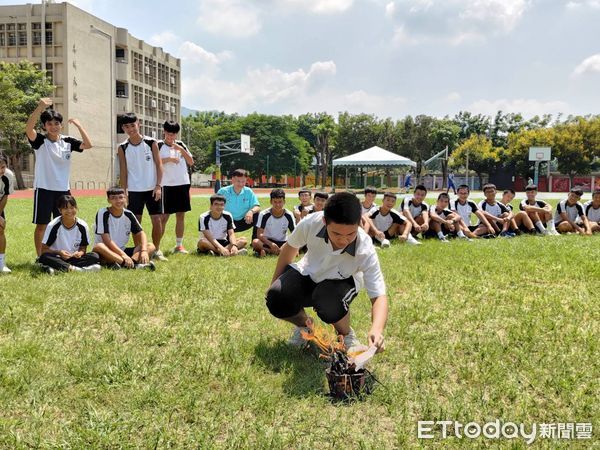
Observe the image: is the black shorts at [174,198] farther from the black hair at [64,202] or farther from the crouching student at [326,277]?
the crouching student at [326,277]

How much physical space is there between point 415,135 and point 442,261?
65.6m

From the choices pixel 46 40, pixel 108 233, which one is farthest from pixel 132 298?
pixel 46 40

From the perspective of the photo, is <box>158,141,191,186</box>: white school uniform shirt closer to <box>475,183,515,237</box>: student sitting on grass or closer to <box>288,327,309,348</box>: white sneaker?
<box>288,327,309,348</box>: white sneaker

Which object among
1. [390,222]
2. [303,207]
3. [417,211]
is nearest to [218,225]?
[303,207]

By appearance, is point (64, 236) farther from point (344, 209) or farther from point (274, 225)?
point (344, 209)

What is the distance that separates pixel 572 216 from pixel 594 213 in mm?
456

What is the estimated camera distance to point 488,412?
119 inches

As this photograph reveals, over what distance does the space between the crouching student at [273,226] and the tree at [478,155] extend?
5703cm

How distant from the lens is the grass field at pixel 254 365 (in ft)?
9.20

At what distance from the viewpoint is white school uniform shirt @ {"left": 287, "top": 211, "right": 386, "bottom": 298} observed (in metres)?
3.65

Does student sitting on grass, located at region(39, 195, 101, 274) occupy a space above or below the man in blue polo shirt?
below

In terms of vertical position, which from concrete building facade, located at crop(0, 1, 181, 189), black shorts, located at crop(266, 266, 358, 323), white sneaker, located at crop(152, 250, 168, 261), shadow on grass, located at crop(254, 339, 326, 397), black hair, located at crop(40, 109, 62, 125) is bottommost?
shadow on grass, located at crop(254, 339, 326, 397)

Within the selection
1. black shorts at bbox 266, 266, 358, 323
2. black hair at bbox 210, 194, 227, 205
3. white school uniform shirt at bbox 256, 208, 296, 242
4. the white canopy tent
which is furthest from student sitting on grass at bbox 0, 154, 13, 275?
the white canopy tent

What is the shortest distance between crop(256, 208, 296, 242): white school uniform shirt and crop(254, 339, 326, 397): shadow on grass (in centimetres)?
483
